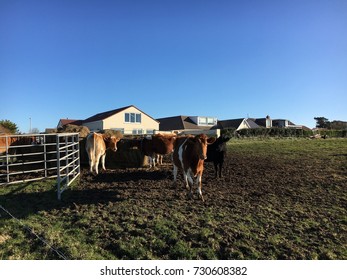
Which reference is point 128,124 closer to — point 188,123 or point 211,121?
point 188,123

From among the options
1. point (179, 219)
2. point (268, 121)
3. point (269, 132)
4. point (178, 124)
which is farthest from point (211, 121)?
point (179, 219)

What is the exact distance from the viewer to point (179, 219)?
5.18 m

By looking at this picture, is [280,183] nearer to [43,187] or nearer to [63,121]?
[43,187]

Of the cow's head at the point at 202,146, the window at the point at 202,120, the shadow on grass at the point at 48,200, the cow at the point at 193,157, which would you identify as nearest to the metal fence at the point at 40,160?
the shadow on grass at the point at 48,200

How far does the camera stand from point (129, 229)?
4.74 m

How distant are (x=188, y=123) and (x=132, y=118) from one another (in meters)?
11.9

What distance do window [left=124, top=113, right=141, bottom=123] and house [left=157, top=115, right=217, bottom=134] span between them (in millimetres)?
8486

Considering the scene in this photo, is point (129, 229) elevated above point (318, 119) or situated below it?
below

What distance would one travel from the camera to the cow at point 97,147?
9844mm

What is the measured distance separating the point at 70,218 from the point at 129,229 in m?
1.37

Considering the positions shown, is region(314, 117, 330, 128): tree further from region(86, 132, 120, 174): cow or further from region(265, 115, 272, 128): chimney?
region(86, 132, 120, 174): cow

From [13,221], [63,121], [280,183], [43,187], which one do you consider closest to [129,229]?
[13,221]


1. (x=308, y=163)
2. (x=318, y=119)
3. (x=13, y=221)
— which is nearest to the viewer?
(x=13, y=221)

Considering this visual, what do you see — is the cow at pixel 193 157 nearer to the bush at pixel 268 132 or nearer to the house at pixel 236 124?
the bush at pixel 268 132
